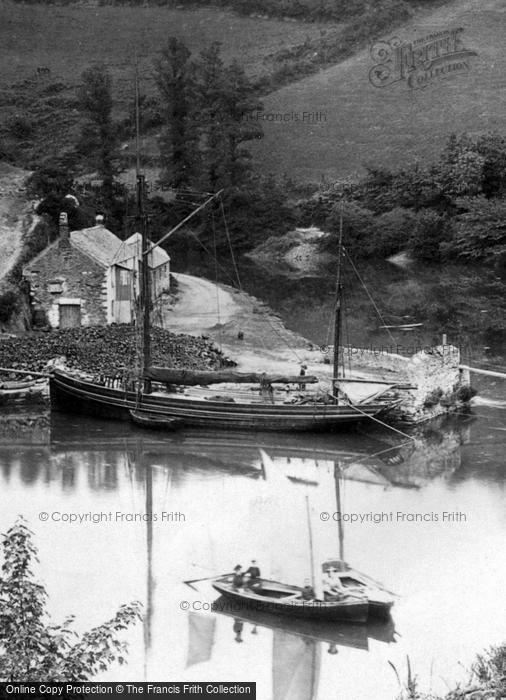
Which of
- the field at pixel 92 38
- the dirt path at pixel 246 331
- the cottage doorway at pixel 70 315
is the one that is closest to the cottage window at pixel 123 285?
the cottage doorway at pixel 70 315

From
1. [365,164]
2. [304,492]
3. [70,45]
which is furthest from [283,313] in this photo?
[70,45]

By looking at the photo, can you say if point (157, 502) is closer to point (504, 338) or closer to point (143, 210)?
point (143, 210)

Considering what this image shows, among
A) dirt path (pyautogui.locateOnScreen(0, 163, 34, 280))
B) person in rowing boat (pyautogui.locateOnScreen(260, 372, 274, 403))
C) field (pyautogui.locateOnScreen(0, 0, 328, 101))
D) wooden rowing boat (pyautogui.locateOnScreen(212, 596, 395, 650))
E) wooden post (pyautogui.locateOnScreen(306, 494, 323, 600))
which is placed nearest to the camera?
wooden rowing boat (pyautogui.locateOnScreen(212, 596, 395, 650))

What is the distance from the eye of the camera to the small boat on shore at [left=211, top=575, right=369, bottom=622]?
66.8ft

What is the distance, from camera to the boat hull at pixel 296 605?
802 inches

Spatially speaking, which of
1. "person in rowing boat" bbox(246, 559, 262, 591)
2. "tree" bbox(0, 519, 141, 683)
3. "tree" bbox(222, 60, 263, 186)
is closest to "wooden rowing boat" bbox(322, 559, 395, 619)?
"person in rowing boat" bbox(246, 559, 262, 591)

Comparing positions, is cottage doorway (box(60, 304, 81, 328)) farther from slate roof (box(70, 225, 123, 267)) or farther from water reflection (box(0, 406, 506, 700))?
water reflection (box(0, 406, 506, 700))

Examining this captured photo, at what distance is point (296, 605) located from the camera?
20.5 metres

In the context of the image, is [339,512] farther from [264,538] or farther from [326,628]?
[326,628]

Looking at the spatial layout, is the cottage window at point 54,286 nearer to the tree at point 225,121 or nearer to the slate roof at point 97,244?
the slate roof at point 97,244

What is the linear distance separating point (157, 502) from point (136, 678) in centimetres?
899

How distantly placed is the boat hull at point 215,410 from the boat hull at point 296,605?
12.7 m

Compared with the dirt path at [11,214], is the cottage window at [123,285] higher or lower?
lower

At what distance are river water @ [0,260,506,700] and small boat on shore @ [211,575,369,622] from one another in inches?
9.4
